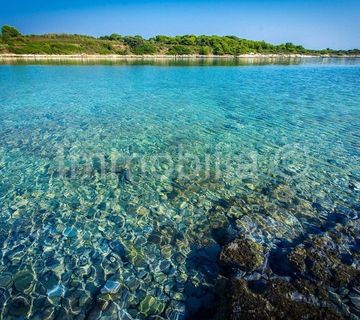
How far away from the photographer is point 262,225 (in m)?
6.42

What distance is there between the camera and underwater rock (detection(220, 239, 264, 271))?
5.03 metres

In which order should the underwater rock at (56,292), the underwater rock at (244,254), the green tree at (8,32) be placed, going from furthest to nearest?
the green tree at (8,32)
the underwater rock at (244,254)
the underwater rock at (56,292)

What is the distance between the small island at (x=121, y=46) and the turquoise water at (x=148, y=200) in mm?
98241

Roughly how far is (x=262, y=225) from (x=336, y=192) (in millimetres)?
3362

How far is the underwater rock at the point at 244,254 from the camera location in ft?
16.5

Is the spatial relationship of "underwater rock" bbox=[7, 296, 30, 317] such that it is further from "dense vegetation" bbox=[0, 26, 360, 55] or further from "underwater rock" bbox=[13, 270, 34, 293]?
"dense vegetation" bbox=[0, 26, 360, 55]

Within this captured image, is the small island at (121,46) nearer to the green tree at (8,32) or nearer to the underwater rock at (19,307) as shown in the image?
the green tree at (8,32)

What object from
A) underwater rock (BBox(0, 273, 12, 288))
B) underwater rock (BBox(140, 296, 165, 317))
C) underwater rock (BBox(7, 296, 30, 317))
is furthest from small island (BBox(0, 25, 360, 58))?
underwater rock (BBox(140, 296, 165, 317))

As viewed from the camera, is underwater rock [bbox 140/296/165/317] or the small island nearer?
underwater rock [bbox 140/296/165/317]

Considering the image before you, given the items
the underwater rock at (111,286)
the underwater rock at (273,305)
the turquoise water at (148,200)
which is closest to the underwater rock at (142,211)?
the turquoise water at (148,200)

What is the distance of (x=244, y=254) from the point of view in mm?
5219

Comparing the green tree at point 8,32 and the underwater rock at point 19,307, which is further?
the green tree at point 8,32

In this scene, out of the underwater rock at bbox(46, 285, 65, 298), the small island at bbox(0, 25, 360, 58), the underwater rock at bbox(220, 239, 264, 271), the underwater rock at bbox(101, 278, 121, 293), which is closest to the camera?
the underwater rock at bbox(46, 285, 65, 298)

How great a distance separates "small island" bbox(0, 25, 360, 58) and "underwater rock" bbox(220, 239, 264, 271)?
10675 cm
